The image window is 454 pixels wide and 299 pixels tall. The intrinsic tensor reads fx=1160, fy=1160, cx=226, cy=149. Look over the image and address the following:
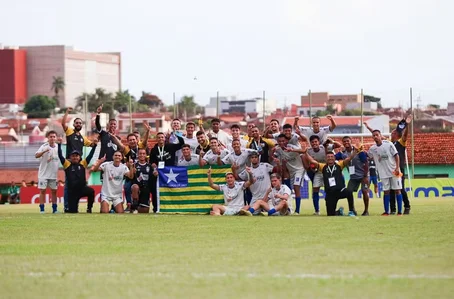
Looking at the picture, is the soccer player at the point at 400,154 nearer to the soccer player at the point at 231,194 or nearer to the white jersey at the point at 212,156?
the soccer player at the point at 231,194

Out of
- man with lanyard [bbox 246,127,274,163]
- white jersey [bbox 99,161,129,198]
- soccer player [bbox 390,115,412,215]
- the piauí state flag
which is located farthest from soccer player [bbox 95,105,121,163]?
soccer player [bbox 390,115,412,215]

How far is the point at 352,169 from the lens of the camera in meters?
24.8

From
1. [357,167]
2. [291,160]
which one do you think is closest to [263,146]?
[291,160]

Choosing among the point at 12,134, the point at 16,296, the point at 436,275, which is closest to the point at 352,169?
the point at 436,275

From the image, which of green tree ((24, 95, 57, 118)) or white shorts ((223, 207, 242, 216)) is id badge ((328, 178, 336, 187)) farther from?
green tree ((24, 95, 57, 118))

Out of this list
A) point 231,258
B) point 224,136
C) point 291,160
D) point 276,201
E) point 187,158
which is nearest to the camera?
point 231,258

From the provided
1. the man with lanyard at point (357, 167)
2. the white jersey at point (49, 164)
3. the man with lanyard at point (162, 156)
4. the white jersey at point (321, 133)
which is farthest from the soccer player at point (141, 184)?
the man with lanyard at point (357, 167)

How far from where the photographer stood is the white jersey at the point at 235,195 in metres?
24.5

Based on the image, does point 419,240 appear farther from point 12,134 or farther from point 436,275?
point 12,134

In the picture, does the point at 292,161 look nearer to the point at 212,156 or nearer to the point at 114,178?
the point at 212,156

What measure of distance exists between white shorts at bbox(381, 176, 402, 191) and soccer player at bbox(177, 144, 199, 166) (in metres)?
4.30

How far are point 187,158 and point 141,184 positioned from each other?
1.19 meters

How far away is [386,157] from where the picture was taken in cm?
2419

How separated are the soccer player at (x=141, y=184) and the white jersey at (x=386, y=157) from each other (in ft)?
16.8
